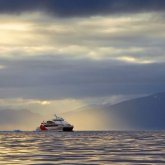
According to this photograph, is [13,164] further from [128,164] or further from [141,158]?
[141,158]

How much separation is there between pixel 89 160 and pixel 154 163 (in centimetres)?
798

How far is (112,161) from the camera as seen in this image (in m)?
58.5

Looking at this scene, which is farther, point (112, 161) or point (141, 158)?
point (141, 158)

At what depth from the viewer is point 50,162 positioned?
57.8 m

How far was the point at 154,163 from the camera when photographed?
56.3 m

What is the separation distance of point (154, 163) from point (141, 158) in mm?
6852

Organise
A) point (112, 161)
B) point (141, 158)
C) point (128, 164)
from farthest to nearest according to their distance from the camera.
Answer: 1. point (141, 158)
2. point (112, 161)
3. point (128, 164)

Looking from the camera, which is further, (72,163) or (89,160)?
(89,160)

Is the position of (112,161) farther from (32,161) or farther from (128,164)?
(32,161)

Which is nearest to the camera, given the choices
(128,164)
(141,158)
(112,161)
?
(128,164)

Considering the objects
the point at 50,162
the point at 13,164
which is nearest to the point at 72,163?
the point at 50,162

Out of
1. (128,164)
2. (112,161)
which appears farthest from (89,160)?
(128,164)

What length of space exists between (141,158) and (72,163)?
10.0 metres

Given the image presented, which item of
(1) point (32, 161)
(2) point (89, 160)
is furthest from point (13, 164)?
(2) point (89, 160)
